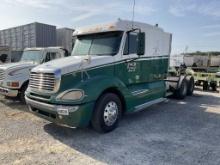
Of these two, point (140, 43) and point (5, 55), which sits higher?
point (140, 43)

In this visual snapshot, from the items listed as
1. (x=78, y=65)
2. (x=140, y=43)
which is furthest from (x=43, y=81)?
(x=140, y=43)

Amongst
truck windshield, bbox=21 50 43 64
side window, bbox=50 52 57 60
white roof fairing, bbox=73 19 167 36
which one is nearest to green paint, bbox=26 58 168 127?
white roof fairing, bbox=73 19 167 36

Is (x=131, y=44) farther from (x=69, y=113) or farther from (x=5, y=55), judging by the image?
(x=5, y=55)

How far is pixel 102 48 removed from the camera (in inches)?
221

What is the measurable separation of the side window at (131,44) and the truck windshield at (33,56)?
4252mm

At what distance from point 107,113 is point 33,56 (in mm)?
5180

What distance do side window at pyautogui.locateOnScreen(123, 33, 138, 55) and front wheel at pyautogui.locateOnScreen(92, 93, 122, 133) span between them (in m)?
1.27

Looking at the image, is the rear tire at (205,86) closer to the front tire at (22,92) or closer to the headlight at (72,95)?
the front tire at (22,92)

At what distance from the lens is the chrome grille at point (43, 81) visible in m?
4.70

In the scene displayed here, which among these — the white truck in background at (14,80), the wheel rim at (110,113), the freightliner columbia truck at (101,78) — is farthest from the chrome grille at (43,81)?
the white truck in background at (14,80)

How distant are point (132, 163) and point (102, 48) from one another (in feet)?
9.74

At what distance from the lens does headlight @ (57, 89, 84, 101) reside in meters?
4.49

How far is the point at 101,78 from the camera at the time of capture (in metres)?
5.00

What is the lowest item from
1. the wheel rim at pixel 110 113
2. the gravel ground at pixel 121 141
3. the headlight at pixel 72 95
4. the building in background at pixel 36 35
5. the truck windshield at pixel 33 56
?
the gravel ground at pixel 121 141
